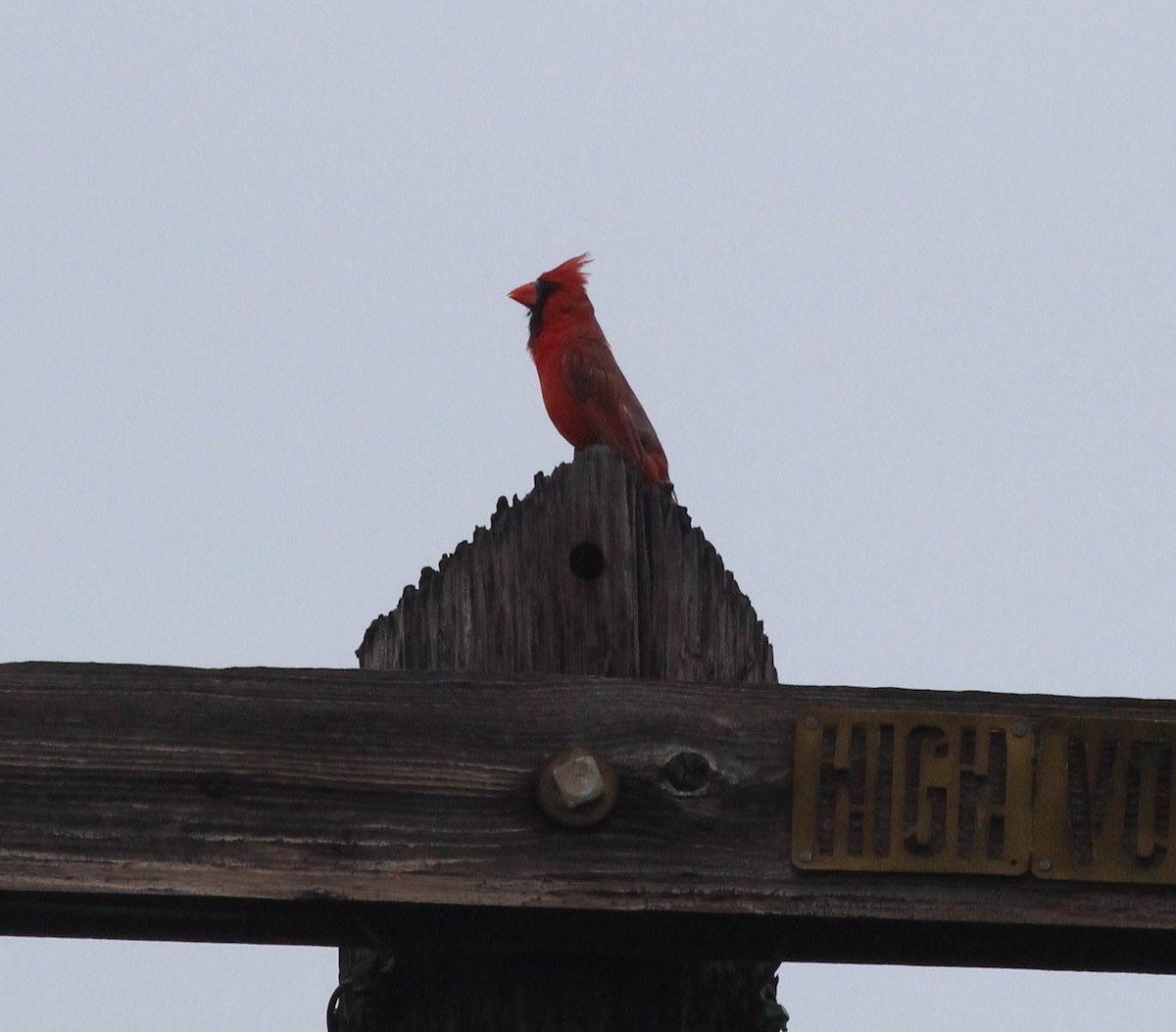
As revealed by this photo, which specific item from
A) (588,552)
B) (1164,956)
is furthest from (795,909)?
(588,552)

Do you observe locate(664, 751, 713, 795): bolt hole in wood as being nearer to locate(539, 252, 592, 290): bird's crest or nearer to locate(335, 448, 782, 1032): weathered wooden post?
locate(335, 448, 782, 1032): weathered wooden post

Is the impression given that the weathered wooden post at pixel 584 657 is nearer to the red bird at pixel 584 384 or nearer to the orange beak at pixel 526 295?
the red bird at pixel 584 384

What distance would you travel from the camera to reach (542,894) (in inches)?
59.6

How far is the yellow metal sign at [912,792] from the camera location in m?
1.51

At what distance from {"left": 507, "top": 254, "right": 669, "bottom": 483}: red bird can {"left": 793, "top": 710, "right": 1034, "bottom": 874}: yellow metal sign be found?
399 centimetres

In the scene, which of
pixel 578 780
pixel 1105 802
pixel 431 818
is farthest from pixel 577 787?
pixel 1105 802

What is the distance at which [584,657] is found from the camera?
6.11 ft

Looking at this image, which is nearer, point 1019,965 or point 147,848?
point 147,848

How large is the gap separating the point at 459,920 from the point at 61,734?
371mm

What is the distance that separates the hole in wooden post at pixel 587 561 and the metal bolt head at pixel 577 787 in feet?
1.04

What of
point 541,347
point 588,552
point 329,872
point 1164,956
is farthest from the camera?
point 541,347

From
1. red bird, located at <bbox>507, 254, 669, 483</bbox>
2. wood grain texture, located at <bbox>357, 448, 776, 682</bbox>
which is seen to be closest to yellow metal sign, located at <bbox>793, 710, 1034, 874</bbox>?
wood grain texture, located at <bbox>357, 448, 776, 682</bbox>

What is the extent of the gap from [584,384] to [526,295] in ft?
3.95

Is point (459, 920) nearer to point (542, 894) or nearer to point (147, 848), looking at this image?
point (542, 894)
